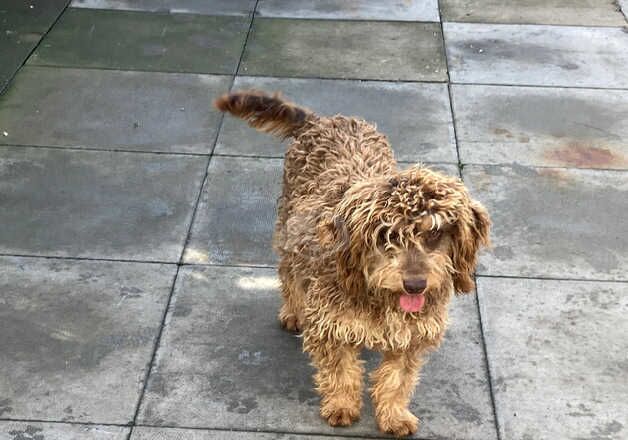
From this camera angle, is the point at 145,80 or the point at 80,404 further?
the point at 145,80

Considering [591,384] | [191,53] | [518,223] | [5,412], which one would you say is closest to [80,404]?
[5,412]

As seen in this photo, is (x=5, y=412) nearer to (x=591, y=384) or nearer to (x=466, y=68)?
(x=591, y=384)

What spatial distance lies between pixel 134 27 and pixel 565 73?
4.47 metres

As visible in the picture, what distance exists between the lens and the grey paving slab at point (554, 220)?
601 centimetres

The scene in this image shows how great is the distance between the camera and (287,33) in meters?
9.48

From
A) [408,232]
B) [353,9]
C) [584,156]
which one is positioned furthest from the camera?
[353,9]

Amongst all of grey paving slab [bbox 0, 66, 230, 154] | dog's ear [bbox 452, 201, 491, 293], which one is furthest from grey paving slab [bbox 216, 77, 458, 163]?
dog's ear [bbox 452, 201, 491, 293]

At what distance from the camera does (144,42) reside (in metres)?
9.16

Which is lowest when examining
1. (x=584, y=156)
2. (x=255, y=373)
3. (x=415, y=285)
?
(x=584, y=156)

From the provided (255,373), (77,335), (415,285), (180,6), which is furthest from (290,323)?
(180,6)

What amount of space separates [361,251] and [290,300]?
1400 mm

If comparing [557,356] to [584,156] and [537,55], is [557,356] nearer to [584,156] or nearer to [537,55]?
[584,156]

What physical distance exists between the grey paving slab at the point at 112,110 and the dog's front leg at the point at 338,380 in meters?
3.17

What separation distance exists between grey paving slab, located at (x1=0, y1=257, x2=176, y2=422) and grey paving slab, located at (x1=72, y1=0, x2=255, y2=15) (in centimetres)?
472
